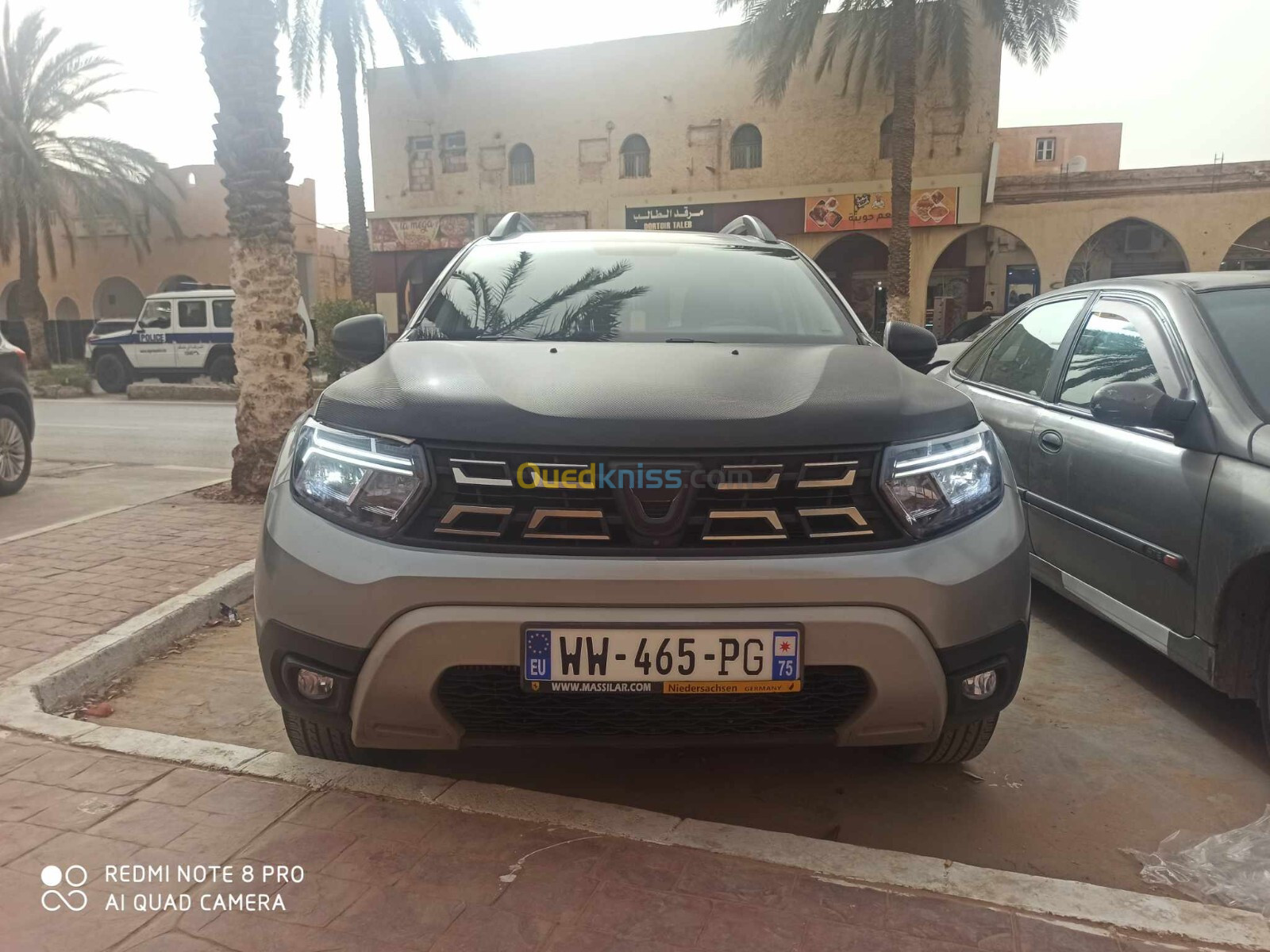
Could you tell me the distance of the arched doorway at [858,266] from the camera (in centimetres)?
2514

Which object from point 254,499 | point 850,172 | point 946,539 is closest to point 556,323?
point 946,539

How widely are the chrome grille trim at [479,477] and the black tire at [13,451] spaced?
6.30 metres

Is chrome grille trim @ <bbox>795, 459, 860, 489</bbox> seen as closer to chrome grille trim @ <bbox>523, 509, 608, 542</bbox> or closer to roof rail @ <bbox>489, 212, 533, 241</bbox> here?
chrome grille trim @ <bbox>523, 509, 608, 542</bbox>

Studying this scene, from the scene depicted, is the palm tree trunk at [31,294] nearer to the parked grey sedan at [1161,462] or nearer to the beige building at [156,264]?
the beige building at [156,264]

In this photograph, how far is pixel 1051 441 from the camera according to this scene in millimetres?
3996

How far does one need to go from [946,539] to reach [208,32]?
259 inches

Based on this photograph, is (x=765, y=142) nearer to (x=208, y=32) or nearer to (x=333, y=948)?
(x=208, y=32)

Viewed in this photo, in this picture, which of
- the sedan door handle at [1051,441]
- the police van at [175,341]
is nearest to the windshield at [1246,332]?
the sedan door handle at [1051,441]

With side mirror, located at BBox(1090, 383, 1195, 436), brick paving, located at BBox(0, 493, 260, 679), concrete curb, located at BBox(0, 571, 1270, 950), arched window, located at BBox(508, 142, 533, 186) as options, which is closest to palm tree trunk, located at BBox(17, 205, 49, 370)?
arched window, located at BBox(508, 142, 533, 186)

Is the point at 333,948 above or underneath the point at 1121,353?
underneath

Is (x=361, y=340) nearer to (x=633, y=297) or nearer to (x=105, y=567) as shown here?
(x=633, y=297)

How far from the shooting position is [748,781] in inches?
111

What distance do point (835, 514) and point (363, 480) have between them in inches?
43.9

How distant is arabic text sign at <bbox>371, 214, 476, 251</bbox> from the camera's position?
88.5ft
